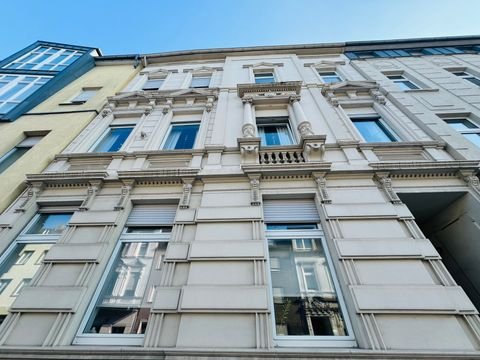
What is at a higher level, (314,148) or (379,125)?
(379,125)

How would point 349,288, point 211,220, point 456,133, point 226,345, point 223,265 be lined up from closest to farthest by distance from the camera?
point 226,345
point 349,288
point 223,265
point 211,220
point 456,133

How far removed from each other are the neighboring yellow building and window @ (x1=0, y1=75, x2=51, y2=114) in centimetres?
112

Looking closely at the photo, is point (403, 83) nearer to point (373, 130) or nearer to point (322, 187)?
point (373, 130)

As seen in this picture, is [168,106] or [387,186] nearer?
[387,186]

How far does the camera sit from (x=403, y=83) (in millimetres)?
10047

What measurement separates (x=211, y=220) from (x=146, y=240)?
5.08 ft

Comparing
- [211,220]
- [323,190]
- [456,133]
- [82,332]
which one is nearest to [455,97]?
[456,133]

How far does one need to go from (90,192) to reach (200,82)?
846 centimetres

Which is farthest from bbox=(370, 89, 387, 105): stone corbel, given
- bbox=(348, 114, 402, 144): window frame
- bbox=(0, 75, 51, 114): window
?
bbox=(0, 75, 51, 114): window

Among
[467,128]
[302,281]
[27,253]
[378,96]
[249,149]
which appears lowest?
[302,281]

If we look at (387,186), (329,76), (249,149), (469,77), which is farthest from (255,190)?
(469,77)

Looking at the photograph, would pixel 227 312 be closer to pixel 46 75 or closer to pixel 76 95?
pixel 76 95

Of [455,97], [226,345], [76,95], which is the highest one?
[76,95]

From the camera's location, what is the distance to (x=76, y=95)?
10250mm
